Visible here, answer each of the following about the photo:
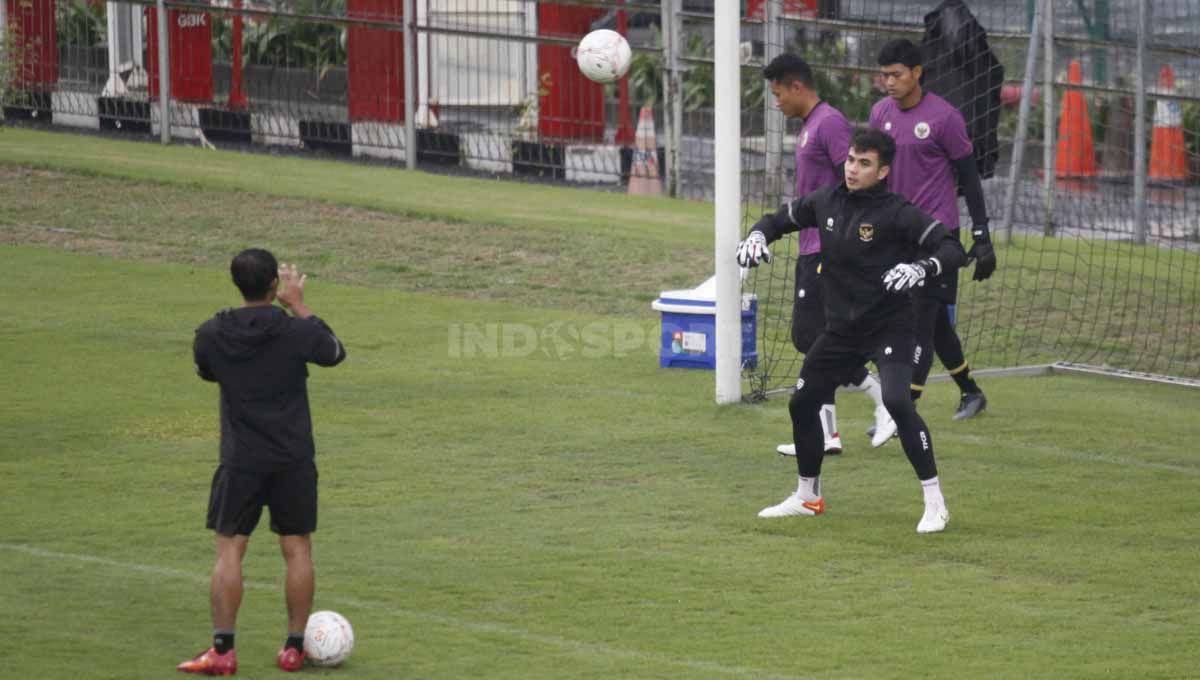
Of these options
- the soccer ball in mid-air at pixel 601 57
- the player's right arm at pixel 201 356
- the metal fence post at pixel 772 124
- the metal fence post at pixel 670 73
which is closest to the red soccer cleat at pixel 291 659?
the player's right arm at pixel 201 356

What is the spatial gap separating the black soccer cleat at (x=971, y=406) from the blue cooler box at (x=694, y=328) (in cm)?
164

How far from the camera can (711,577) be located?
25.8 ft

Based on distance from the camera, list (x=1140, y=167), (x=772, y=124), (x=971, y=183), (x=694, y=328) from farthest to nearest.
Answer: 1. (x=1140, y=167)
2. (x=772, y=124)
3. (x=694, y=328)
4. (x=971, y=183)

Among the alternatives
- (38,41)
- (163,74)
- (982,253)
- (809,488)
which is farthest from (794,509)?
(38,41)

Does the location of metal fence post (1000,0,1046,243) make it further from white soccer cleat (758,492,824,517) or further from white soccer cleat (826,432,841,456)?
white soccer cleat (758,492,824,517)

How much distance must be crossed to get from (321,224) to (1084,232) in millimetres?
7193

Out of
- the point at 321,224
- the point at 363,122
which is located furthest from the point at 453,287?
the point at 363,122

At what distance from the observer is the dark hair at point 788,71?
9.97 meters

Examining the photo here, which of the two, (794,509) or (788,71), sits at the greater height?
(788,71)

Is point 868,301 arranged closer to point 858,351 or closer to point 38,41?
point 858,351

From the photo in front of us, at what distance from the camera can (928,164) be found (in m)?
10.1

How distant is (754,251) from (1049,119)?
902 cm

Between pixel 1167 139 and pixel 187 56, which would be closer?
pixel 1167 139

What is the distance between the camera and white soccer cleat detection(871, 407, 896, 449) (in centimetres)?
1045
